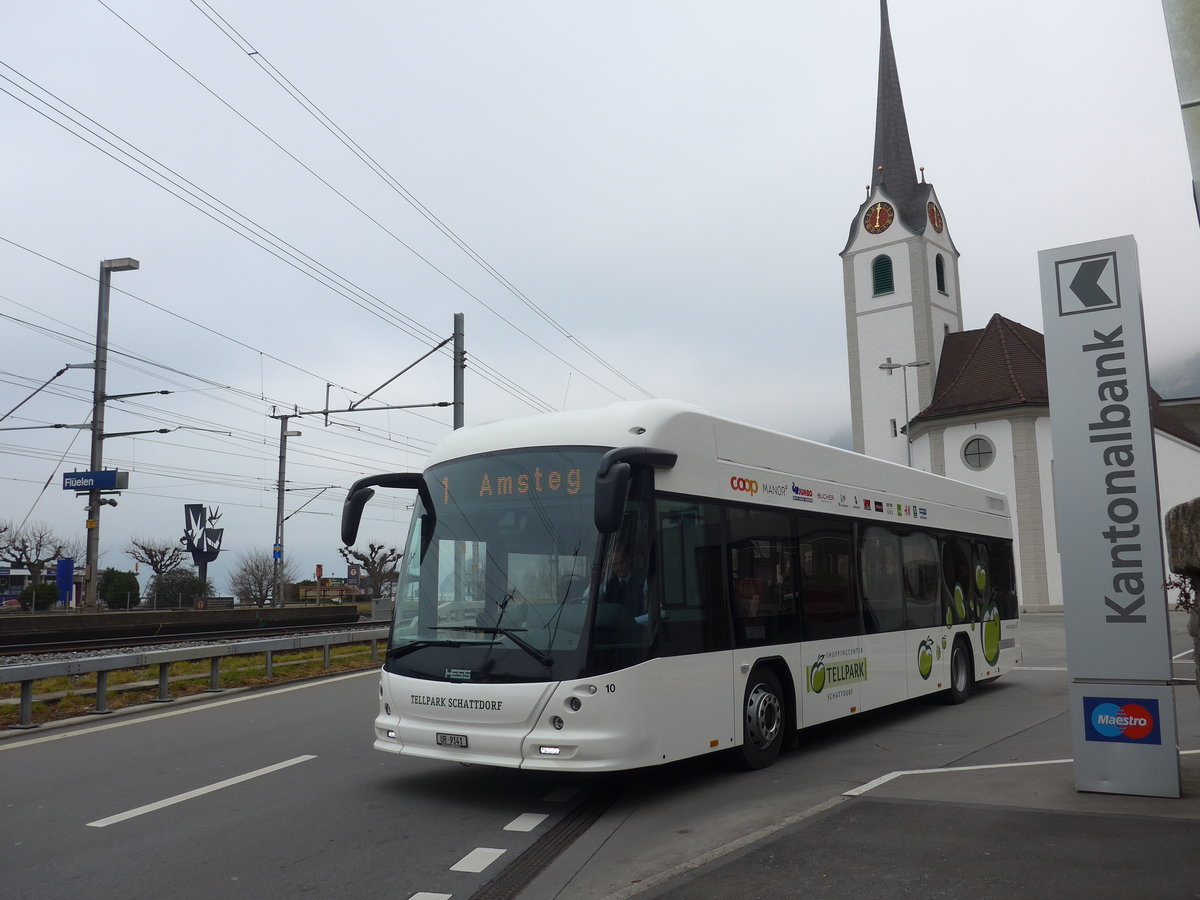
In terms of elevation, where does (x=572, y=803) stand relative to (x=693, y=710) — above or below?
below

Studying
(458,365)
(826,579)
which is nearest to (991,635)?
(826,579)

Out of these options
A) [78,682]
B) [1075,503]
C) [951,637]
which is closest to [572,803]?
[1075,503]

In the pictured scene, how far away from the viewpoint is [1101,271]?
731 centimetres

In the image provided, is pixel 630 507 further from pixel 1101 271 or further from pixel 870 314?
pixel 870 314

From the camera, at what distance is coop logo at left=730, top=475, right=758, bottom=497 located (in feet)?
29.9

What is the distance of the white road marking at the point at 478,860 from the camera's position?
20.1 ft

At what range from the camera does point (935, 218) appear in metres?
54.5

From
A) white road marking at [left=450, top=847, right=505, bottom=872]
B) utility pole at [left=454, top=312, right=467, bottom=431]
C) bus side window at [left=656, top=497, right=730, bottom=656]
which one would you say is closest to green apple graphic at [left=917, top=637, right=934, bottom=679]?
bus side window at [left=656, top=497, right=730, bottom=656]

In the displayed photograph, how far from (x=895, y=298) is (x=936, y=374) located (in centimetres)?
423

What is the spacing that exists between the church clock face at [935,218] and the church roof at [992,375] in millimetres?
5372

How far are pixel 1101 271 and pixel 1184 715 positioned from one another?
6.57 m

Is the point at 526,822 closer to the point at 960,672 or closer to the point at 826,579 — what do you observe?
the point at 826,579

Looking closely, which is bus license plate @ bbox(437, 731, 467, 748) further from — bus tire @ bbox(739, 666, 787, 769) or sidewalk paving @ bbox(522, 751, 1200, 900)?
bus tire @ bbox(739, 666, 787, 769)

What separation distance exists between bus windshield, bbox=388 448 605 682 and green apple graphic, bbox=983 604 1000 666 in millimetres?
8905
